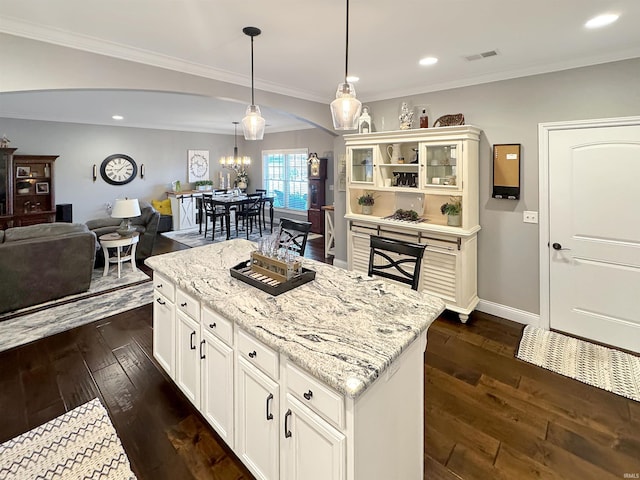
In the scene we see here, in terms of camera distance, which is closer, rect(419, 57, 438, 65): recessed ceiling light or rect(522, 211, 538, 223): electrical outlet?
rect(419, 57, 438, 65): recessed ceiling light

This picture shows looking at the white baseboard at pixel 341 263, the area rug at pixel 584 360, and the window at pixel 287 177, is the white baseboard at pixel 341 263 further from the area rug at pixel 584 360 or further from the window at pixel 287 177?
the window at pixel 287 177

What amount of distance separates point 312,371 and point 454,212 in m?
2.90

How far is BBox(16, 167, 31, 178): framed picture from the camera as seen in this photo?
6.60 meters

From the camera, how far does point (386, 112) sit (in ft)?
14.4

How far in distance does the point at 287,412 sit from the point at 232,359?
1.58 ft

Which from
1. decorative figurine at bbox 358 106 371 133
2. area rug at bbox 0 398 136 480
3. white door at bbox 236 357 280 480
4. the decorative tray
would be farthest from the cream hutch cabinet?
area rug at bbox 0 398 136 480

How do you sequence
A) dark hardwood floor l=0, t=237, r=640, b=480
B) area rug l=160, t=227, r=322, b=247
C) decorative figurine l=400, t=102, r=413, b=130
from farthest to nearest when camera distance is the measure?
area rug l=160, t=227, r=322, b=247 < decorative figurine l=400, t=102, r=413, b=130 < dark hardwood floor l=0, t=237, r=640, b=480

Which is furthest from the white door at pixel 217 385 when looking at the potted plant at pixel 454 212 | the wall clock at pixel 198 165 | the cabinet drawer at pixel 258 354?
the wall clock at pixel 198 165

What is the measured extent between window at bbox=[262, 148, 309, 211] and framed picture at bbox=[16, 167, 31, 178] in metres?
5.40

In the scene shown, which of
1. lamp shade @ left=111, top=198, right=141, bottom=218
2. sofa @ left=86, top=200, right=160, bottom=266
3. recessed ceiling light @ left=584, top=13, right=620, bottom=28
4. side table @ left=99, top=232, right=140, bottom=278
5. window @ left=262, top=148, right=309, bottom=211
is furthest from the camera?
window @ left=262, top=148, right=309, bottom=211

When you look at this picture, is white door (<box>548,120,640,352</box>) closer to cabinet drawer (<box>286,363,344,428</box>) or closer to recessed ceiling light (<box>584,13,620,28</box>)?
recessed ceiling light (<box>584,13,620,28</box>)

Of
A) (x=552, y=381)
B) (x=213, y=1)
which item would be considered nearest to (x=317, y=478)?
(x=552, y=381)

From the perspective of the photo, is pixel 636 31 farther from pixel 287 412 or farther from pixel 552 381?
pixel 287 412

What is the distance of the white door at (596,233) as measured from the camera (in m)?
2.92
